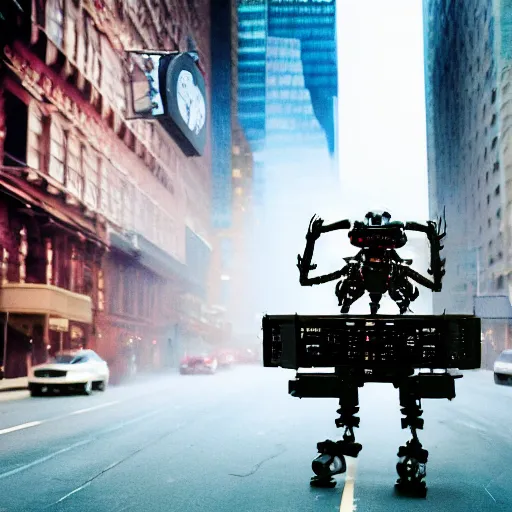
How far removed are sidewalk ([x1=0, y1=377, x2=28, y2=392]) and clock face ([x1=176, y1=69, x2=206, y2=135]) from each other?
2811cm

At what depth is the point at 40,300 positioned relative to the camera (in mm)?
33000

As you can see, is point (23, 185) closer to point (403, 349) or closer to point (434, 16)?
point (403, 349)

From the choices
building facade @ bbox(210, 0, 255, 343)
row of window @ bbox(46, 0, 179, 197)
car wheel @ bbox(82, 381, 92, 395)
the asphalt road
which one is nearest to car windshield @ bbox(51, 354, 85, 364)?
car wheel @ bbox(82, 381, 92, 395)

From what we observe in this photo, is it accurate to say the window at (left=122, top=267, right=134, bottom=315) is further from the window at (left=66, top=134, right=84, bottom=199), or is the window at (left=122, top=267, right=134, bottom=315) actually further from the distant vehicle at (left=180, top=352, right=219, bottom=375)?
the window at (left=66, top=134, right=84, bottom=199)

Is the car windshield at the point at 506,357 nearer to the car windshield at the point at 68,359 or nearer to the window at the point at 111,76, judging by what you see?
the car windshield at the point at 68,359

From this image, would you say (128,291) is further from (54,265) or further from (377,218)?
(377,218)

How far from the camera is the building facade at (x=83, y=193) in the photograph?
32.2 metres

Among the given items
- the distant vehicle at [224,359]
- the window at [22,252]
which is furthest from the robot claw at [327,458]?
the distant vehicle at [224,359]

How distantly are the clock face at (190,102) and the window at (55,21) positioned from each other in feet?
52.1

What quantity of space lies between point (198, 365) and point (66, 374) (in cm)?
1999

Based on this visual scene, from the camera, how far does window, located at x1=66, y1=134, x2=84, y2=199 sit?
3806cm

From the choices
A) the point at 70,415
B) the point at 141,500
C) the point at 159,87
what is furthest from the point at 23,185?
the point at 141,500

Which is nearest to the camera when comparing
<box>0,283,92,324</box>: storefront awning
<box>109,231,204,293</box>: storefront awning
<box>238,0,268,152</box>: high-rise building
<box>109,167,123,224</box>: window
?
<box>0,283,92,324</box>: storefront awning

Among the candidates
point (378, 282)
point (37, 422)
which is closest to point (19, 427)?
point (37, 422)
